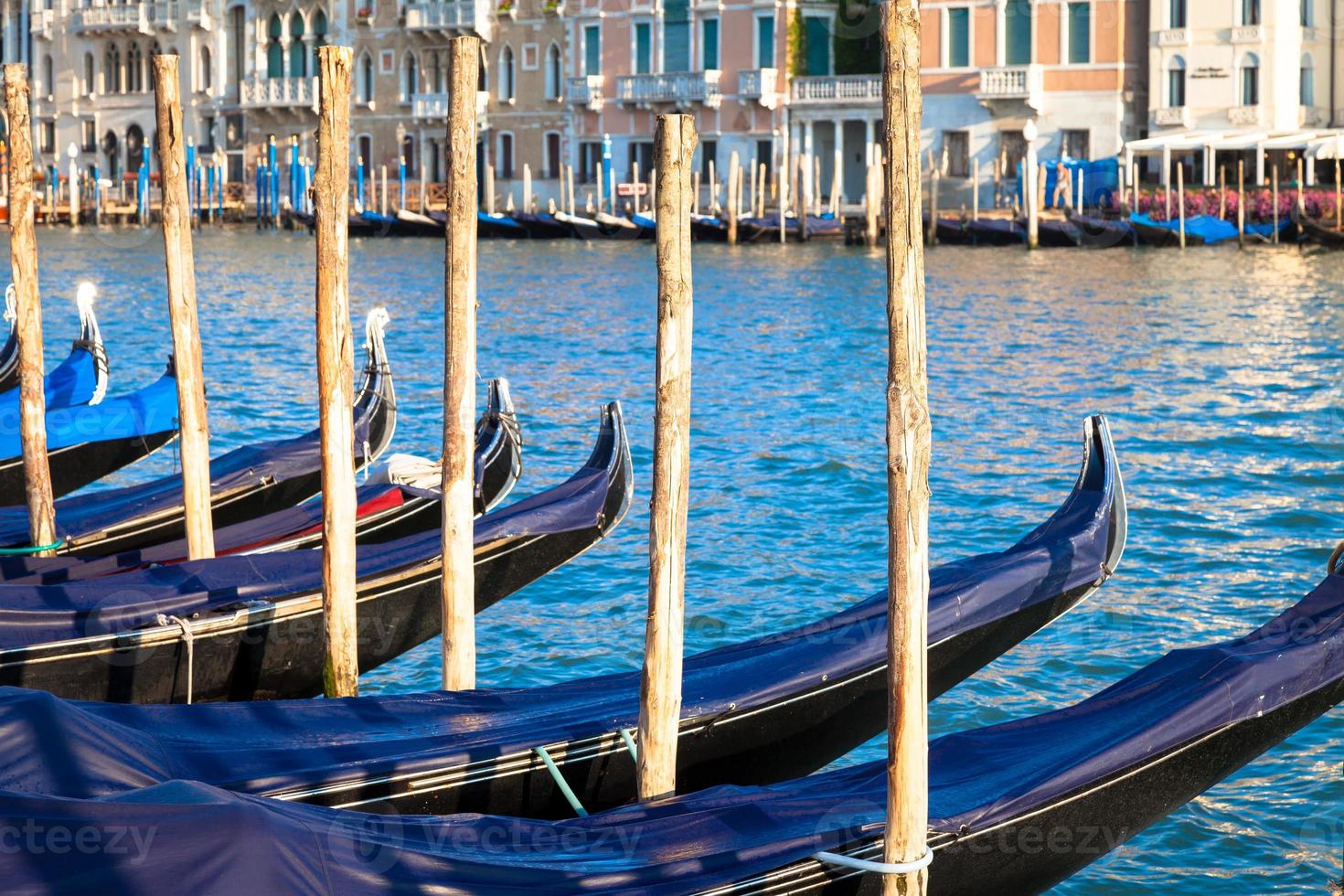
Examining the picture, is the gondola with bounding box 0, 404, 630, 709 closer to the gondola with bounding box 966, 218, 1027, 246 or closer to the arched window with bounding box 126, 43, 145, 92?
the gondola with bounding box 966, 218, 1027, 246

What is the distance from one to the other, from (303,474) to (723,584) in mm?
1713

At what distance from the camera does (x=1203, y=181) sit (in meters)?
27.6


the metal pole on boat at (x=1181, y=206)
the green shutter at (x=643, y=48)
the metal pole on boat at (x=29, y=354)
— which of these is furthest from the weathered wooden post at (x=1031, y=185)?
the metal pole on boat at (x=29, y=354)

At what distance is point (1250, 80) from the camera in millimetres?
26984

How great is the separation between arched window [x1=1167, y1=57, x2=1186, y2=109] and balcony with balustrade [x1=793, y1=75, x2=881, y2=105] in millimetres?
4247

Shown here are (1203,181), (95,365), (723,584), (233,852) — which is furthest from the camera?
(1203,181)

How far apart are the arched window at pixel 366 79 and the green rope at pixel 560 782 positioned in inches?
1267

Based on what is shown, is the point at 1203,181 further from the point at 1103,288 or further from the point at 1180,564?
the point at 1180,564

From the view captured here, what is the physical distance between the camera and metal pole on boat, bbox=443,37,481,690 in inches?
182

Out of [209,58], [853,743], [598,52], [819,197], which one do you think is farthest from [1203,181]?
[853,743]

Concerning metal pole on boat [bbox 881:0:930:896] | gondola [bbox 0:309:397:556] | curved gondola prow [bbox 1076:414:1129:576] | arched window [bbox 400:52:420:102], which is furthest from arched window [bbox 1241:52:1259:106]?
metal pole on boat [bbox 881:0:930:896]

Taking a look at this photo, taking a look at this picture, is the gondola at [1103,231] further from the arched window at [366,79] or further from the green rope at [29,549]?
the green rope at [29,549]

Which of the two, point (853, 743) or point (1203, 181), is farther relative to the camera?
point (1203, 181)

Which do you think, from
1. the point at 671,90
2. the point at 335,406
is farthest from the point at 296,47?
the point at 335,406
